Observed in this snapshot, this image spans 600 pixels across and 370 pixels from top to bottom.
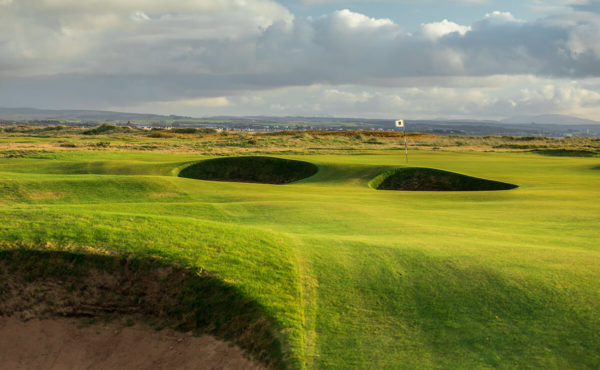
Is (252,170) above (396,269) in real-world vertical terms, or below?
below

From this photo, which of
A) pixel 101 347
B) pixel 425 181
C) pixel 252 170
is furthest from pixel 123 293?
pixel 252 170

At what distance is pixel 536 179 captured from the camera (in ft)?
112

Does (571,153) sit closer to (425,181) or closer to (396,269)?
(425,181)

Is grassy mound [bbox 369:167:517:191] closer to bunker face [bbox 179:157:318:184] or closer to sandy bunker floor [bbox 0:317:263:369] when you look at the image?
bunker face [bbox 179:157:318:184]

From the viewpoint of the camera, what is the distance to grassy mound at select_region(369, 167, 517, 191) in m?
34.2

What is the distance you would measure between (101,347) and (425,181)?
3007cm

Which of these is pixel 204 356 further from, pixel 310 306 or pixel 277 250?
pixel 277 250

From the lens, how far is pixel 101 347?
9727 mm

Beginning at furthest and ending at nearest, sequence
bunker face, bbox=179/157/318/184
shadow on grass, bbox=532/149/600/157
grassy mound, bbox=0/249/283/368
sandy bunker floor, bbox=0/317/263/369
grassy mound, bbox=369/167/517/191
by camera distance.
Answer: shadow on grass, bbox=532/149/600/157 < bunker face, bbox=179/157/318/184 < grassy mound, bbox=369/167/517/191 < grassy mound, bbox=0/249/283/368 < sandy bunker floor, bbox=0/317/263/369

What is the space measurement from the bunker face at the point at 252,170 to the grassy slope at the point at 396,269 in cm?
2181

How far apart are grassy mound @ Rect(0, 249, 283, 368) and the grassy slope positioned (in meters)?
0.46

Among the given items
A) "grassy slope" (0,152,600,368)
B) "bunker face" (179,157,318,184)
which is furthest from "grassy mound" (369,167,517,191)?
"grassy slope" (0,152,600,368)

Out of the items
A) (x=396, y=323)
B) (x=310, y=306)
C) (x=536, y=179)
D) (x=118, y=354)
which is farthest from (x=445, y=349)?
(x=536, y=179)

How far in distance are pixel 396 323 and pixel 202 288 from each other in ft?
14.0
